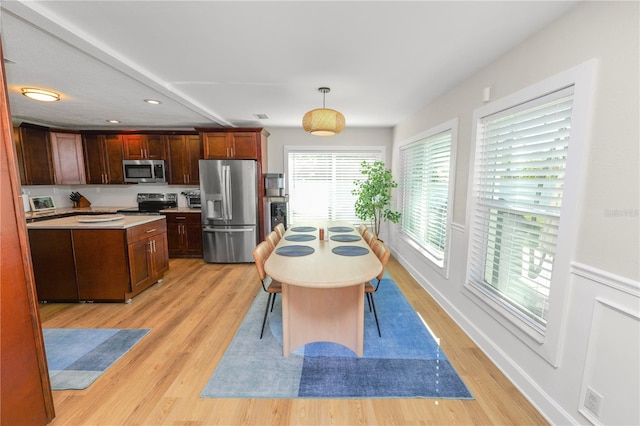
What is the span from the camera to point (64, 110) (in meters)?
3.57

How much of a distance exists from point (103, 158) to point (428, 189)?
5568 mm

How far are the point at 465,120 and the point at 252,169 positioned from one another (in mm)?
3077

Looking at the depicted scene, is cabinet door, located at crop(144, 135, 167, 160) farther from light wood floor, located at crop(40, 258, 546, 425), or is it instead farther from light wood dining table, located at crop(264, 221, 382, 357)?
light wood dining table, located at crop(264, 221, 382, 357)

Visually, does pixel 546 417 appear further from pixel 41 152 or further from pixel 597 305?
pixel 41 152

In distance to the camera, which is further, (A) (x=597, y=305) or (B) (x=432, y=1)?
(B) (x=432, y=1)

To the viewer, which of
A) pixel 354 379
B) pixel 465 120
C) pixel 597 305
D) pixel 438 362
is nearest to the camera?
pixel 597 305

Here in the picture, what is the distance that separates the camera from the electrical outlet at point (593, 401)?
1.31 metres

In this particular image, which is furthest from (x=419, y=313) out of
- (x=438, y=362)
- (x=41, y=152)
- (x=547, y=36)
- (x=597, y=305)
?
(x=41, y=152)

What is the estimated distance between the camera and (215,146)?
4.32m

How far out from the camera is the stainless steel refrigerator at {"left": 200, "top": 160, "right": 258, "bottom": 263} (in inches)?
166

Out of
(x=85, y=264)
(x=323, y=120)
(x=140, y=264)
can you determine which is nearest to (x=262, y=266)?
(x=323, y=120)

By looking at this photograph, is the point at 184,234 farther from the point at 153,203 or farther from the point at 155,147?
the point at 155,147

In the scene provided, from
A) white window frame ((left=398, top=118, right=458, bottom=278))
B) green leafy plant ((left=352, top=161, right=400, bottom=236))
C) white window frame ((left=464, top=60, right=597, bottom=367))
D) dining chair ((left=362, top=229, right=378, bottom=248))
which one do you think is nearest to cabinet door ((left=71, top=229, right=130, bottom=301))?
dining chair ((left=362, top=229, right=378, bottom=248))

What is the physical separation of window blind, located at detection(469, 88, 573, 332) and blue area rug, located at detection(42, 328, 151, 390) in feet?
10.3
